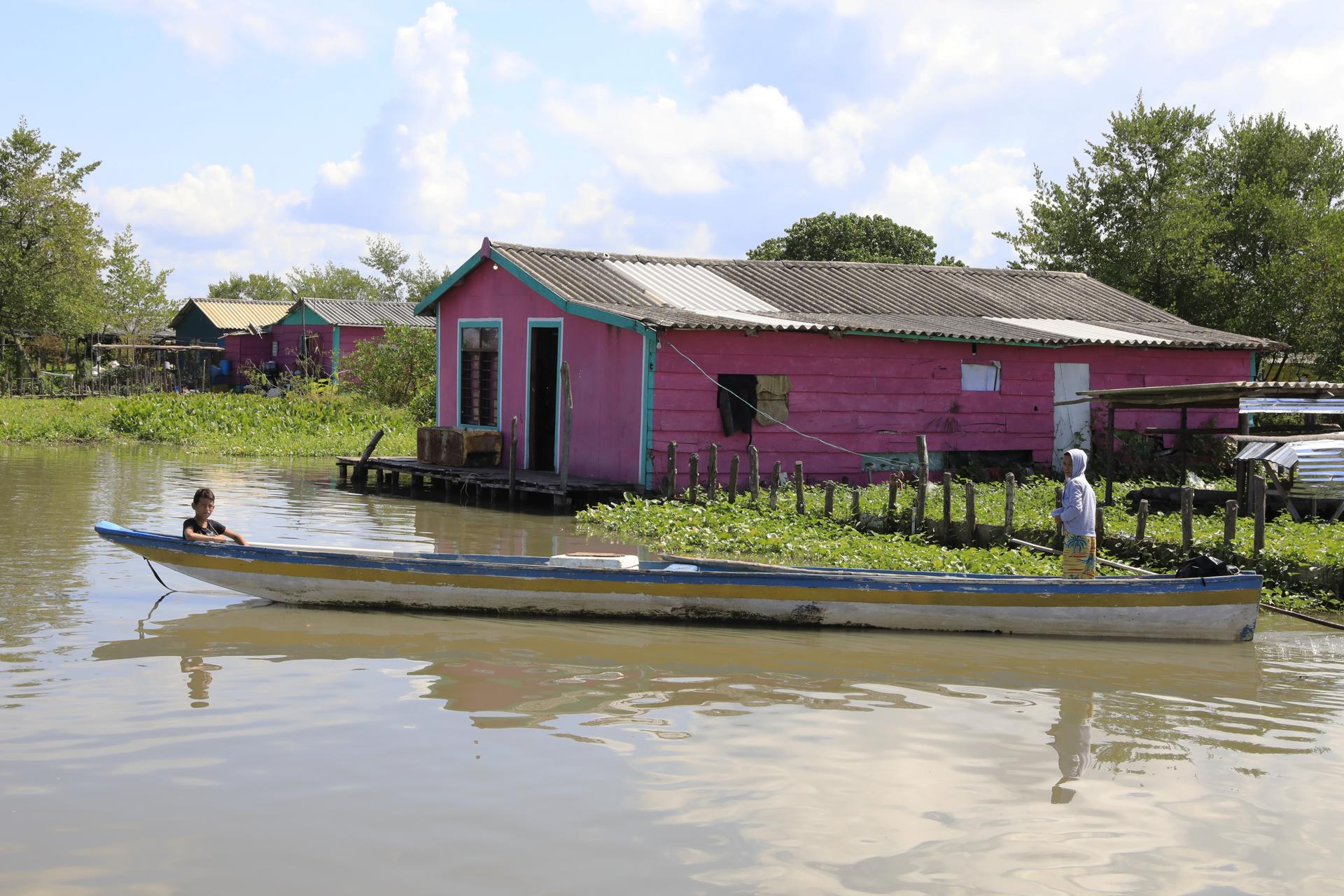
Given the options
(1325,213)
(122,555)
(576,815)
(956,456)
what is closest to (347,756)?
(576,815)

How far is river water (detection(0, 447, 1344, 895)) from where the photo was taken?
5.61 m

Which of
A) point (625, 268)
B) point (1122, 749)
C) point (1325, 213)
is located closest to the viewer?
point (1122, 749)

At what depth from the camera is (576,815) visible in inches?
242

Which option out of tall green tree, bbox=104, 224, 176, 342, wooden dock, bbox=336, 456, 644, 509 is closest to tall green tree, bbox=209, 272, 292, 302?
tall green tree, bbox=104, 224, 176, 342

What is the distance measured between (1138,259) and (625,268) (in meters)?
17.4

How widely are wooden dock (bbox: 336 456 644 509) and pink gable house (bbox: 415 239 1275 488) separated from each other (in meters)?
0.47

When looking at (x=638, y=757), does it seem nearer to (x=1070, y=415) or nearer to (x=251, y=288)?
(x=1070, y=415)

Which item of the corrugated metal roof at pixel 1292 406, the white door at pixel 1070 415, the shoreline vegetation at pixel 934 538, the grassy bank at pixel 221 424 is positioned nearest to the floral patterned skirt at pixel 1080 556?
the shoreline vegetation at pixel 934 538

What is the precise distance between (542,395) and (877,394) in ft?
18.0

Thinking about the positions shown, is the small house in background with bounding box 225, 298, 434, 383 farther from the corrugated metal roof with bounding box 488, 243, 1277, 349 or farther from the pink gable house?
the corrugated metal roof with bounding box 488, 243, 1277, 349

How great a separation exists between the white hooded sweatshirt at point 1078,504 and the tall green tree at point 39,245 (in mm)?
39863

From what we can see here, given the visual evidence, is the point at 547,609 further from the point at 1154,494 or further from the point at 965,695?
the point at 1154,494

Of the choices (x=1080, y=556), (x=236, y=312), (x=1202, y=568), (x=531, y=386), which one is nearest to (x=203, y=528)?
(x=1080, y=556)

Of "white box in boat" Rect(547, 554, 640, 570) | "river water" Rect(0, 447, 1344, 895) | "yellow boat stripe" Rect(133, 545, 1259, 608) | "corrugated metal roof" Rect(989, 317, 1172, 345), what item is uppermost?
"corrugated metal roof" Rect(989, 317, 1172, 345)
